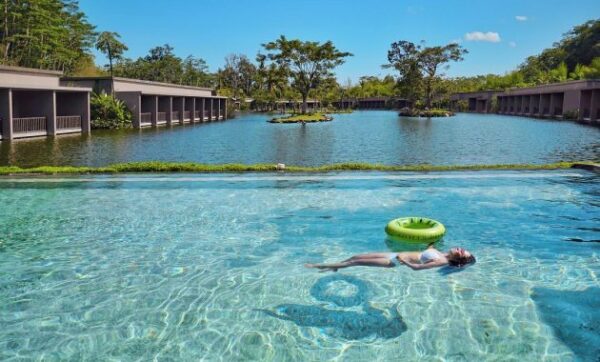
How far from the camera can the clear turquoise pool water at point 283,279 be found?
4.56m

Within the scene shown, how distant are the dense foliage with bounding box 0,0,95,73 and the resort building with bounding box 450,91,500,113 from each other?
2202 inches

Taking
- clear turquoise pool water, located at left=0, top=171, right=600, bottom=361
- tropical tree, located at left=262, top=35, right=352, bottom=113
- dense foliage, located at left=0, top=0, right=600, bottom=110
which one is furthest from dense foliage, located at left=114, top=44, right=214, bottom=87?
clear turquoise pool water, located at left=0, top=171, right=600, bottom=361

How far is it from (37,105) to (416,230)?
25034 millimetres

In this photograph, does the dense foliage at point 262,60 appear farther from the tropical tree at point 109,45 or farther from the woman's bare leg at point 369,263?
the woman's bare leg at point 369,263

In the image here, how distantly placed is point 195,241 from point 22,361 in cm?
354

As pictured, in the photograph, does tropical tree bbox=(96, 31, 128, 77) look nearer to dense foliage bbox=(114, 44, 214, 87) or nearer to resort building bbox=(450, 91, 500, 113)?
dense foliage bbox=(114, 44, 214, 87)

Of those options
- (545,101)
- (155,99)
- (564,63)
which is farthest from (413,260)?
(564,63)

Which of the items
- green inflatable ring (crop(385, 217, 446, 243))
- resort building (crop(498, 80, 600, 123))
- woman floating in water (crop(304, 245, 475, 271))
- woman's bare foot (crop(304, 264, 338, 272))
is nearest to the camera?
woman floating in water (crop(304, 245, 475, 271))

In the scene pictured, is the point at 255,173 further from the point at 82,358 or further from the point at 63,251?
the point at 82,358

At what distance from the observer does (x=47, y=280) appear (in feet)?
19.7

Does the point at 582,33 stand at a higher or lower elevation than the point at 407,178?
higher

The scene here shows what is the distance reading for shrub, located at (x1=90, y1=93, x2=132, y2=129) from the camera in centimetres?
3269

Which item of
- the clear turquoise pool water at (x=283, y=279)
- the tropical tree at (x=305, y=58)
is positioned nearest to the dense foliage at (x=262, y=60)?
the tropical tree at (x=305, y=58)

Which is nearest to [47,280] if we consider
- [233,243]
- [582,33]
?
[233,243]
